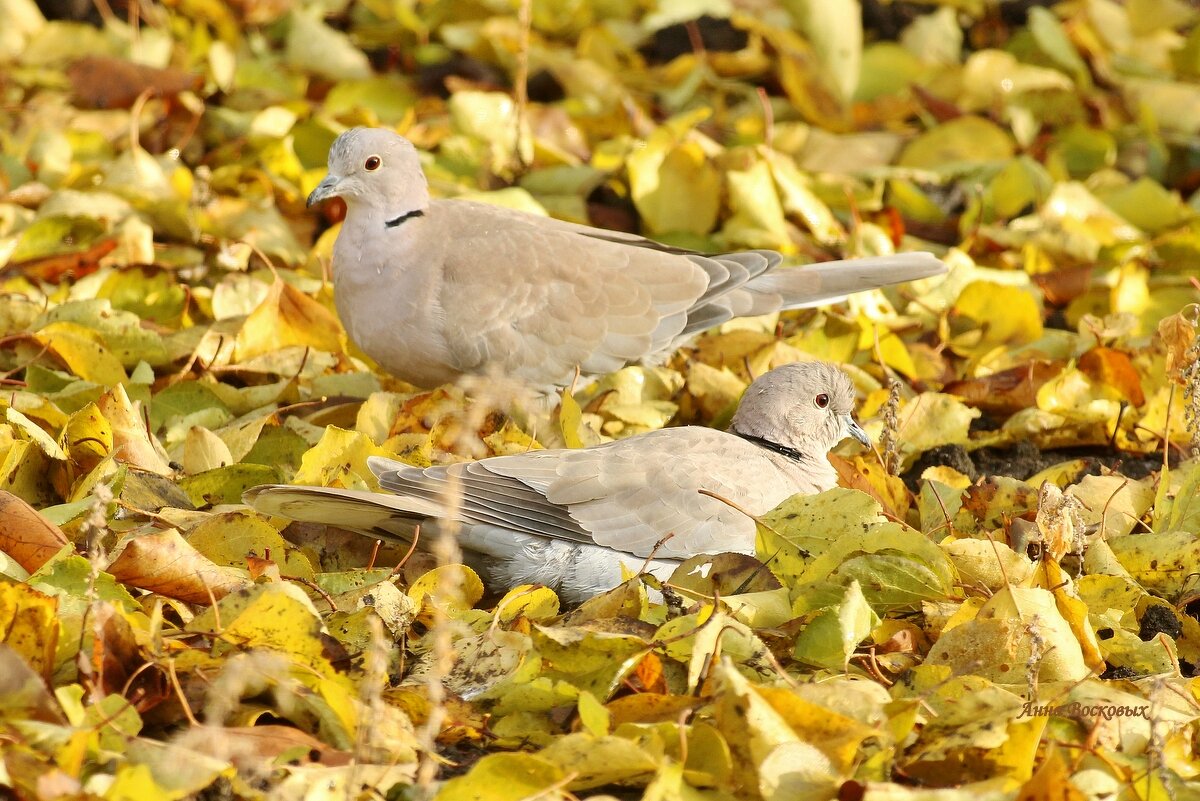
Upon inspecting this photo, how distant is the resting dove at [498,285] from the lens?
4.85m

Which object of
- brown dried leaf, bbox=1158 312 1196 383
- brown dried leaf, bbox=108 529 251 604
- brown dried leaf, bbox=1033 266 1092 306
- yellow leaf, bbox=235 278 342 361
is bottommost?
brown dried leaf, bbox=1033 266 1092 306

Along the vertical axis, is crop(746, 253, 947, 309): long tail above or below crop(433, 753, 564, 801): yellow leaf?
below

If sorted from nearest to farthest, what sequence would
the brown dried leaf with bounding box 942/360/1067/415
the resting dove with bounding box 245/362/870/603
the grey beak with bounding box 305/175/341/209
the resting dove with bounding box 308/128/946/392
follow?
the resting dove with bounding box 245/362/870/603 → the resting dove with bounding box 308/128/946/392 → the grey beak with bounding box 305/175/341/209 → the brown dried leaf with bounding box 942/360/1067/415

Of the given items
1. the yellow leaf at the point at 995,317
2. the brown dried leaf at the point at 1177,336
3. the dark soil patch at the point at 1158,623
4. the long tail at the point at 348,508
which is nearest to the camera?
the long tail at the point at 348,508

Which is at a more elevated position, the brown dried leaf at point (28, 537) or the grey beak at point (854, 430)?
the brown dried leaf at point (28, 537)

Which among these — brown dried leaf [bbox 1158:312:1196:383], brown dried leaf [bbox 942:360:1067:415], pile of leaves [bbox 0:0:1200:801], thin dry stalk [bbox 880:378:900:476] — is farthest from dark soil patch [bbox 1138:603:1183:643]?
brown dried leaf [bbox 942:360:1067:415]

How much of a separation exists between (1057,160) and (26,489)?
206 inches

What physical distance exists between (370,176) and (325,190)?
16 cm

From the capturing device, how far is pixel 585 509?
3.93 m

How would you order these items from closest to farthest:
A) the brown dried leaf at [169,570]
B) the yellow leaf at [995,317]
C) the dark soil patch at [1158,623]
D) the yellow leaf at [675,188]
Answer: the brown dried leaf at [169,570] → the dark soil patch at [1158,623] → the yellow leaf at [995,317] → the yellow leaf at [675,188]

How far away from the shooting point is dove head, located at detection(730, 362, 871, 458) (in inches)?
173

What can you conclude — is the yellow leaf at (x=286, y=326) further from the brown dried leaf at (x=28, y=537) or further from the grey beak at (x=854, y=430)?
the grey beak at (x=854, y=430)

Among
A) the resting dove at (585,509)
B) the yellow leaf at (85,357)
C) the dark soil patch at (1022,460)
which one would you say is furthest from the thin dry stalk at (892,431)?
the yellow leaf at (85,357)

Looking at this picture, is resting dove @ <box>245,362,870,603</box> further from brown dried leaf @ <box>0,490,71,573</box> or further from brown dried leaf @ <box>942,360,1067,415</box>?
brown dried leaf @ <box>942,360,1067,415</box>
